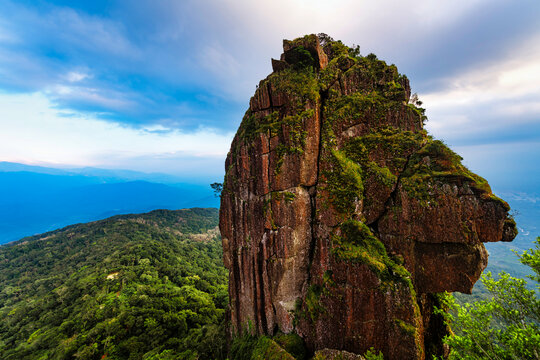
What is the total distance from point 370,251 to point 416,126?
1131cm

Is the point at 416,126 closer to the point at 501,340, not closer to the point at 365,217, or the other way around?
the point at 365,217

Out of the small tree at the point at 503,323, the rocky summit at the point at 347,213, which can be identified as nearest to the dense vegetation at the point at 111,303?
the rocky summit at the point at 347,213

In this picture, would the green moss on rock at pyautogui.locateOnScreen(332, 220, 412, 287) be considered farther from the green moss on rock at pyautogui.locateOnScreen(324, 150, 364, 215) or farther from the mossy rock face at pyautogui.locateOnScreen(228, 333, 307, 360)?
the mossy rock face at pyautogui.locateOnScreen(228, 333, 307, 360)

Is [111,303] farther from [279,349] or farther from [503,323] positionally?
[503,323]

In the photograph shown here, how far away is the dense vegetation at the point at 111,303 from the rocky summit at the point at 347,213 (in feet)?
53.0

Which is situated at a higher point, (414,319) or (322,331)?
(414,319)

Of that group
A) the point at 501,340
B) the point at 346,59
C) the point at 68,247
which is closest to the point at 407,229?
the point at 501,340

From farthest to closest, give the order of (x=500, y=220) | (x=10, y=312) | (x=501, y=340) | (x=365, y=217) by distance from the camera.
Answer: (x=10, y=312) < (x=365, y=217) < (x=500, y=220) < (x=501, y=340)

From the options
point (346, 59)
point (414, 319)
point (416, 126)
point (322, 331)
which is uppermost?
point (346, 59)

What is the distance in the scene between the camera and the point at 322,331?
49.7ft

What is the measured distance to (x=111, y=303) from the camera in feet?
137

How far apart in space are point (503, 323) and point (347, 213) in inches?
394

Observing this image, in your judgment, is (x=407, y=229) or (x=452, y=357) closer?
(x=452, y=357)

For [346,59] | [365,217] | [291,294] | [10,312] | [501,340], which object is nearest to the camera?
[501,340]
